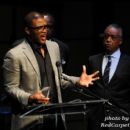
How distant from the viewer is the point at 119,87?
6.20m

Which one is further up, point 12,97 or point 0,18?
point 0,18

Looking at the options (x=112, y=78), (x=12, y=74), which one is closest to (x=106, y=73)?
(x=112, y=78)

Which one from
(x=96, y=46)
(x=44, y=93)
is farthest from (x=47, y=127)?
(x=96, y=46)

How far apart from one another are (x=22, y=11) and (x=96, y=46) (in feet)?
4.24

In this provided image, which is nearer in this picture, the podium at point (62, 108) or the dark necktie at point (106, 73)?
the podium at point (62, 108)

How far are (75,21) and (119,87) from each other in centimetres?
Answer: 346

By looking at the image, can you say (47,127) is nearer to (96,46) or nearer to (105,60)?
(105,60)

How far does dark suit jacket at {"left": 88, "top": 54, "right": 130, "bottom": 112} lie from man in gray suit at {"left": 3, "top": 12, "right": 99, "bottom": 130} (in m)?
0.96

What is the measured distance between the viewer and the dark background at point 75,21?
364 inches

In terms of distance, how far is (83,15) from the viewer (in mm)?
9461

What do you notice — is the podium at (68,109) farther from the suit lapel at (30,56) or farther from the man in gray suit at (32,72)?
the suit lapel at (30,56)

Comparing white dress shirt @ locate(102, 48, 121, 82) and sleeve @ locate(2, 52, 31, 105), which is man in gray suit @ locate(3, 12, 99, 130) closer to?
sleeve @ locate(2, 52, 31, 105)

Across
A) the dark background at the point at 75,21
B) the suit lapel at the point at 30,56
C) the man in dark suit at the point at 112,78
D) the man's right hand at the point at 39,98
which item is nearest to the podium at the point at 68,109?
the man's right hand at the point at 39,98

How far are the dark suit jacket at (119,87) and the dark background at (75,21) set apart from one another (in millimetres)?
2912
